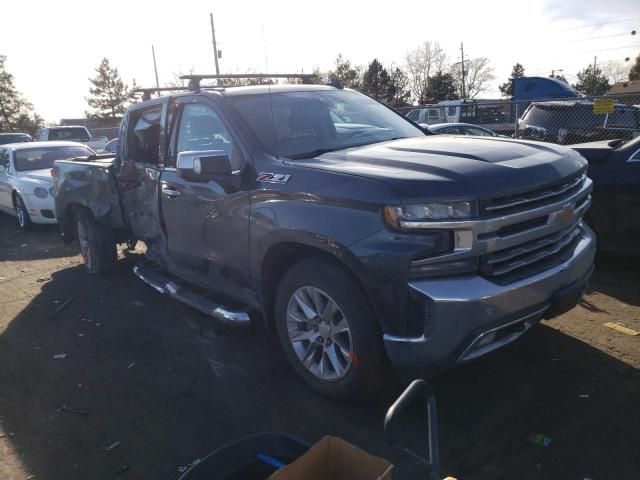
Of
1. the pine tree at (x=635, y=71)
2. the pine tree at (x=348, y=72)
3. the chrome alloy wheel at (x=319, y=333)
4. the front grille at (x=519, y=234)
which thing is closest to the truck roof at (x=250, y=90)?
the chrome alloy wheel at (x=319, y=333)

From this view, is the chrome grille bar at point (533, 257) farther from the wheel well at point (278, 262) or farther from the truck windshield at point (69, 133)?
the truck windshield at point (69, 133)

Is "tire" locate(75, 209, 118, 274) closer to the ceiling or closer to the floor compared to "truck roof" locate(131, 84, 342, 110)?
closer to the floor

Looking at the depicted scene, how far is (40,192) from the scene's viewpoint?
913 cm

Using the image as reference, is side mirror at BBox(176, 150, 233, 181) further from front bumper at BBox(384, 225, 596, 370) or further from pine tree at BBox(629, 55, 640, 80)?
pine tree at BBox(629, 55, 640, 80)

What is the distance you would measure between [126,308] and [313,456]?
409cm

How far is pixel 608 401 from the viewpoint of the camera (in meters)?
3.18

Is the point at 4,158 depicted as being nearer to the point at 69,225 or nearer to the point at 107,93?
the point at 69,225

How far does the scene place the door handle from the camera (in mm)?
4369

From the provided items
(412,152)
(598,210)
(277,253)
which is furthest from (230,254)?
(598,210)

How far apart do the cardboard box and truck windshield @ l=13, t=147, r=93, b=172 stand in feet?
32.7

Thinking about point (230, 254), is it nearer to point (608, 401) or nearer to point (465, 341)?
point (465, 341)

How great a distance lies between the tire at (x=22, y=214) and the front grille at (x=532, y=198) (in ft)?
29.8

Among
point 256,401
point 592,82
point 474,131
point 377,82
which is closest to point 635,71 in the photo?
point 592,82

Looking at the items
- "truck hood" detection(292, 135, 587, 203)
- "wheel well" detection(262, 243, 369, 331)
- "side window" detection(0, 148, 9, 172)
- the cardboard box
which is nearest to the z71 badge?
"truck hood" detection(292, 135, 587, 203)
